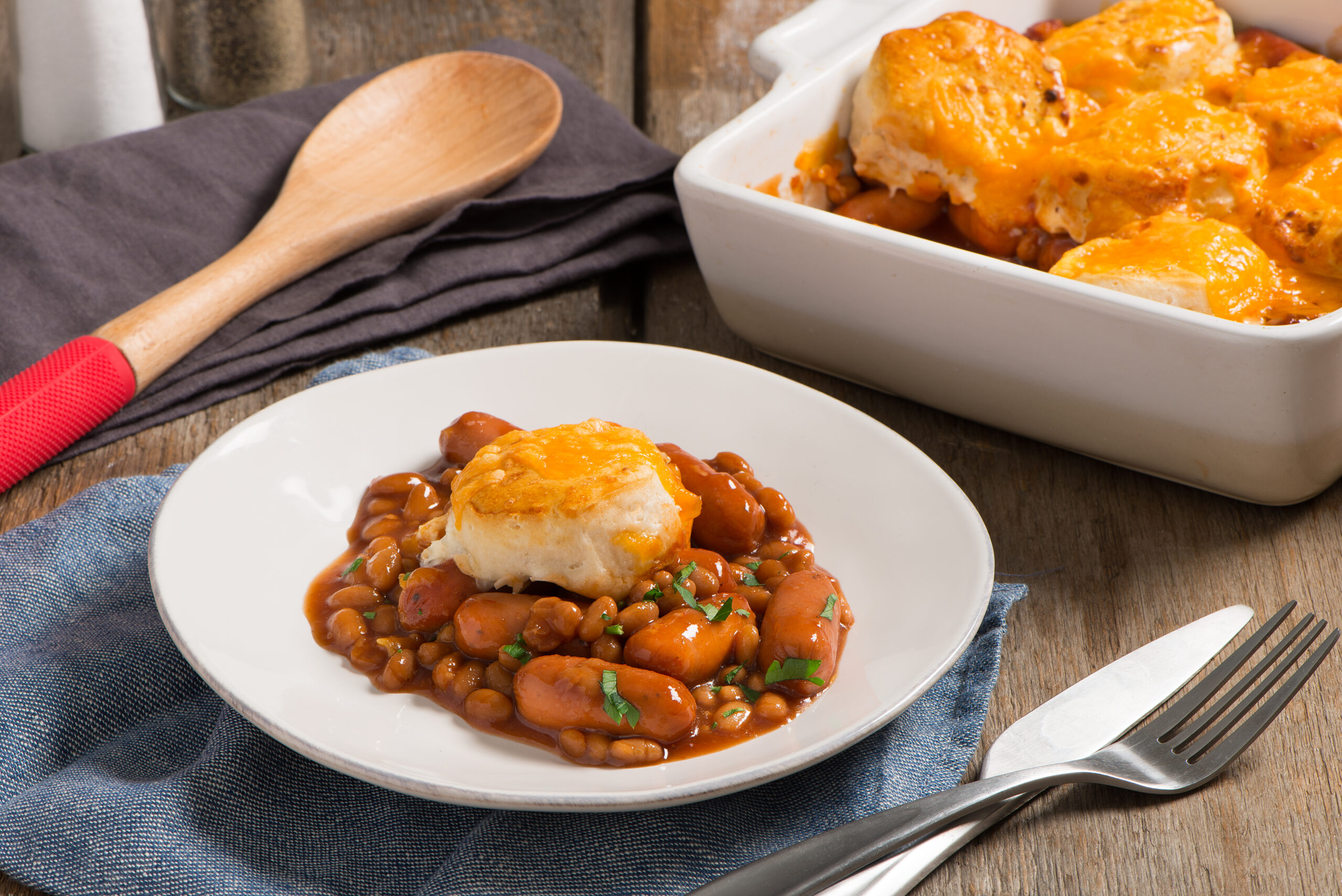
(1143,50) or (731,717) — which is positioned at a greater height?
(1143,50)

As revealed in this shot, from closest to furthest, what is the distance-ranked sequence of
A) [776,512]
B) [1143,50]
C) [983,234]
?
[776,512] → [983,234] → [1143,50]

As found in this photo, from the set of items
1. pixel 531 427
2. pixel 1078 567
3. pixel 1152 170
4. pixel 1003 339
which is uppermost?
pixel 1152 170

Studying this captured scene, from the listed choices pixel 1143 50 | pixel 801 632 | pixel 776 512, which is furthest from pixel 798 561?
pixel 1143 50

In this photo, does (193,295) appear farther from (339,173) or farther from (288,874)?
(288,874)

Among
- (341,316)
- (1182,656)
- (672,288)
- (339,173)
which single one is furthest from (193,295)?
(1182,656)

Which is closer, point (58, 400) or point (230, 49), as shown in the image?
point (58, 400)

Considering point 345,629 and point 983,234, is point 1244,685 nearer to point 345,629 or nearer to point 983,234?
point 983,234

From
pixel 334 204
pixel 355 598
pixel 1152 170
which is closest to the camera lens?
pixel 355 598
